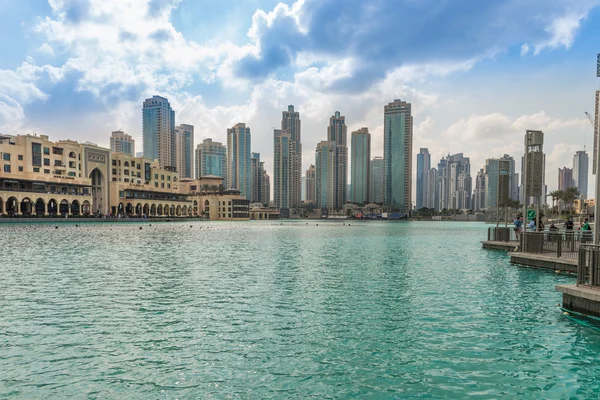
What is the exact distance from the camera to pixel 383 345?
33.4 feet

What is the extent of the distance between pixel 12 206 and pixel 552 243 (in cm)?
11756

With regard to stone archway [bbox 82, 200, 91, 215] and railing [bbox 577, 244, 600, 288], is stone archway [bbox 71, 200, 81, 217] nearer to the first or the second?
stone archway [bbox 82, 200, 91, 215]

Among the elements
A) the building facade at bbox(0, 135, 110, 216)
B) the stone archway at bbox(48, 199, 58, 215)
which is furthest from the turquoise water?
the stone archway at bbox(48, 199, 58, 215)

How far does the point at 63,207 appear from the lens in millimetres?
114125

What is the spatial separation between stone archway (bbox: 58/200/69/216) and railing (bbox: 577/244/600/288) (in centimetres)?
12410

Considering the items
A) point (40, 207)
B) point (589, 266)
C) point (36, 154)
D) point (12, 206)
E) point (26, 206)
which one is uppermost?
point (36, 154)

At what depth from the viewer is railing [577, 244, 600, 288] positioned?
11.8 metres

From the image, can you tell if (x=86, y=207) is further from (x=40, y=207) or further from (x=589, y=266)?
(x=589, y=266)

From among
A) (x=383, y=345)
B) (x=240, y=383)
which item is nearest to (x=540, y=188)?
(x=383, y=345)

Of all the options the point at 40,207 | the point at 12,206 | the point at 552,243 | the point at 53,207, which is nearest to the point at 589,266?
the point at 552,243

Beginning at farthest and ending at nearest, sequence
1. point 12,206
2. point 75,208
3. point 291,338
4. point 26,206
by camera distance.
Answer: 1. point 75,208
2. point 26,206
3. point 12,206
4. point 291,338

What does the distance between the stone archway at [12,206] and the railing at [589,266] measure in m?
116

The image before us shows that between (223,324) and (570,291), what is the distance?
1074cm

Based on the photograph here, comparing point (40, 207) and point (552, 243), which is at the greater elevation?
point (552, 243)
